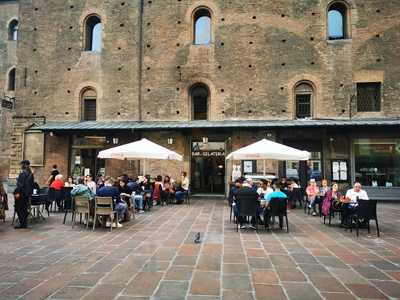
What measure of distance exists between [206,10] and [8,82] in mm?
18016

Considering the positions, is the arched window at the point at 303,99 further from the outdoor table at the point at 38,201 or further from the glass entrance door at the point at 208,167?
the outdoor table at the point at 38,201

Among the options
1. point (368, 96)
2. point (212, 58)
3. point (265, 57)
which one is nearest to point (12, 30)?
point (212, 58)

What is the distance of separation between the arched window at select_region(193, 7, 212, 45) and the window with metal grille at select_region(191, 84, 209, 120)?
8.41ft

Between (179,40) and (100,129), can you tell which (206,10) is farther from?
(100,129)

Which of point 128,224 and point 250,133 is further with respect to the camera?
point 250,133

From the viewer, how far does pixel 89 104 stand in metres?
19.5

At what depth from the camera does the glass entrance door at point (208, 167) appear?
704 inches

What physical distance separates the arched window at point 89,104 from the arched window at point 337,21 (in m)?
13.2

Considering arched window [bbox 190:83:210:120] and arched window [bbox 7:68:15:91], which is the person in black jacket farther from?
arched window [bbox 7:68:15:91]

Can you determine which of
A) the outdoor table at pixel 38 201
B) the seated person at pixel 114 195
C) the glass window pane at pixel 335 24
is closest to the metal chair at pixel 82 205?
the seated person at pixel 114 195

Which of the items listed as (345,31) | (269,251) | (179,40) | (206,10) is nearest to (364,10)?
(345,31)

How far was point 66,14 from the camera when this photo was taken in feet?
64.7

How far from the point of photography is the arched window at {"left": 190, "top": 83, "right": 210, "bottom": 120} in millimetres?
18562

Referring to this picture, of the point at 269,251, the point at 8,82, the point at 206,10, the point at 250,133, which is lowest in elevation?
the point at 269,251
